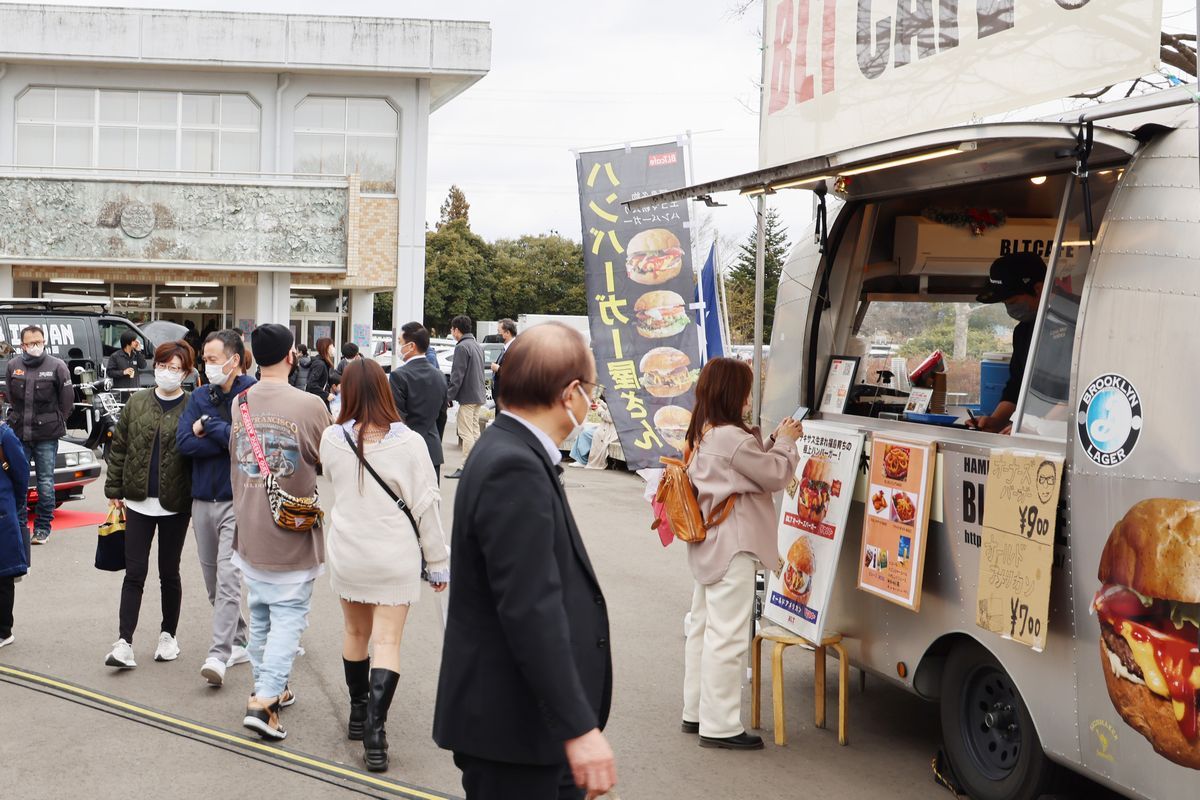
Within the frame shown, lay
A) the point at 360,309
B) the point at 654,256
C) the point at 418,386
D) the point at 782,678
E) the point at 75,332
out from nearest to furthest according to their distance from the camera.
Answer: the point at 782,678, the point at 418,386, the point at 654,256, the point at 75,332, the point at 360,309

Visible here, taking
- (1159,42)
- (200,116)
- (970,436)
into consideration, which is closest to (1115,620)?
(970,436)

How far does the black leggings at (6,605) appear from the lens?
287 inches

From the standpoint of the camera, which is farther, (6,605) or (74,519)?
(74,519)

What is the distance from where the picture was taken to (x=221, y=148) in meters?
29.8

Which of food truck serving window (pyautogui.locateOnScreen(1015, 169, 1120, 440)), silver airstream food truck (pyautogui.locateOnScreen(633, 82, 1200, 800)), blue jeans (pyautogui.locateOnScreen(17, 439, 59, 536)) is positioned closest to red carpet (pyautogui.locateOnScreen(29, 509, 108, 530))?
blue jeans (pyautogui.locateOnScreen(17, 439, 59, 536))

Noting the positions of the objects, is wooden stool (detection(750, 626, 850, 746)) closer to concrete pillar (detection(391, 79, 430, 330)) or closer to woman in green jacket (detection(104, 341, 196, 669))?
woman in green jacket (detection(104, 341, 196, 669))

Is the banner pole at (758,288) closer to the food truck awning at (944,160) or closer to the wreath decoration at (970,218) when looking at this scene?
the food truck awning at (944,160)

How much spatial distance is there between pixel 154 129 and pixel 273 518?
87.6 ft

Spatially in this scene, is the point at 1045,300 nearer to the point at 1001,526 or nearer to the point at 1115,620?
the point at 1001,526

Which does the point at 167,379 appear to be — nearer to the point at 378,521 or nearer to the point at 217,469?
the point at 217,469

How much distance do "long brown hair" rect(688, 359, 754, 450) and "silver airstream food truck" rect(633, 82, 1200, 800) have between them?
2.09ft

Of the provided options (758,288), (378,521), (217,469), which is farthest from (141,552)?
(758,288)

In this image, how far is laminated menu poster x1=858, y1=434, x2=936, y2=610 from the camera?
517 cm

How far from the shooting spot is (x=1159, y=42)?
4.40 m
